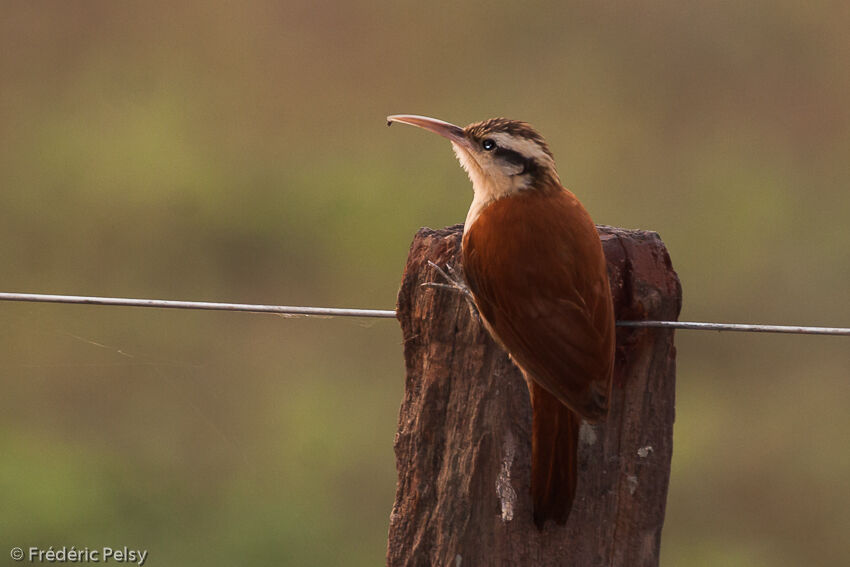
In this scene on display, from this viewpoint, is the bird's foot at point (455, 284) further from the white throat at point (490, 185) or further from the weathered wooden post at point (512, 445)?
the white throat at point (490, 185)

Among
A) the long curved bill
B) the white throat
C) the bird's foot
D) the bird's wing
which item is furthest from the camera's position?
the long curved bill

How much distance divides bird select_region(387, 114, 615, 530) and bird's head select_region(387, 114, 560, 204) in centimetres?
18

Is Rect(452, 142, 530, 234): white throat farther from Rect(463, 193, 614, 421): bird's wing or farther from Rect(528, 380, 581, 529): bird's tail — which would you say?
Rect(528, 380, 581, 529): bird's tail

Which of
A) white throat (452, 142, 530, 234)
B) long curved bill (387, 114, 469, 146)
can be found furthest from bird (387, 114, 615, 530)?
long curved bill (387, 114, 469, 146)

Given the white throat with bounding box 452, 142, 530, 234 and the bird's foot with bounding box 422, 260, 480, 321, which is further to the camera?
the white throat with bounding box 452, 142, 530, 234

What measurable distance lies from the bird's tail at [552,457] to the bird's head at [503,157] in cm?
64

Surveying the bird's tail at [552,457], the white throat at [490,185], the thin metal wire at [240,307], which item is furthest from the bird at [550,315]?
the thin metal wire at [240,307]

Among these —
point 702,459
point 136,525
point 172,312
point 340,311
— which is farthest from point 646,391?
point 172,312

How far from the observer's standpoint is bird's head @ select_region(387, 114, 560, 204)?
2707 millimetres

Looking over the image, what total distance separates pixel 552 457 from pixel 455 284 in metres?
0.41

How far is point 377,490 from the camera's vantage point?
21.8 feet

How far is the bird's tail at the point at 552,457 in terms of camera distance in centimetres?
223

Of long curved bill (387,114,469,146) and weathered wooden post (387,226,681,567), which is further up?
long curved bill (387,114,469,146)

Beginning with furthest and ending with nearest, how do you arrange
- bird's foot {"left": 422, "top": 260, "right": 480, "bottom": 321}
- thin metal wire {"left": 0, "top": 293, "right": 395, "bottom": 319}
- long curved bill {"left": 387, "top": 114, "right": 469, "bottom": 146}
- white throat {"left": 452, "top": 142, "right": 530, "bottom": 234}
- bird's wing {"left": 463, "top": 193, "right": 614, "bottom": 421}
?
long curved bill {"left": 387, "top": 114, "right": 469, "bottom": 146}
white throat {"left": 452, "top": 142, "right": 530, "bottom": 234}
thin metal wire {"left": 0, "top": 293, "right": 395, "bottom": 319}
bird's foot {"left": 422, "top": 260, "right": 480, "bottom": 321}
bird's wing {"left": 463, "top": 193, "right": 614, "bottom": 421}
